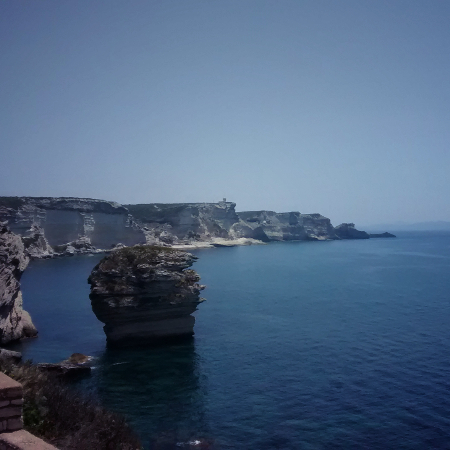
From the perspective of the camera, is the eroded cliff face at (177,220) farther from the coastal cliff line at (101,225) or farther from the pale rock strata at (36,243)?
the pale rock strata at (36,243)

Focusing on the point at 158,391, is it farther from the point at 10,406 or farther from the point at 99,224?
the point at 99,224

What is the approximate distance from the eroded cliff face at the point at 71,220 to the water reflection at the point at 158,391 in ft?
260

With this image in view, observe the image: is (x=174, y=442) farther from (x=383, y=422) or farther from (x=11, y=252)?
(x=11, y=252)

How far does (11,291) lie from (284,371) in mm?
23166

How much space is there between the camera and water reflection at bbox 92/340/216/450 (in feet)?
65.9

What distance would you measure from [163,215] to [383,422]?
141 metres

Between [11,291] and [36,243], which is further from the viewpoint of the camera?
[36,243]

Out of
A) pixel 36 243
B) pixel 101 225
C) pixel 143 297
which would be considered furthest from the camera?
pixel 101 225

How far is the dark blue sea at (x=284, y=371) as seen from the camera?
2014 centimetres

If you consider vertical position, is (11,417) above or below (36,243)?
below

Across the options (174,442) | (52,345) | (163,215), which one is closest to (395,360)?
(174,442)

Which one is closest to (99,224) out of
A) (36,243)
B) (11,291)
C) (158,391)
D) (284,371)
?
(36,243)

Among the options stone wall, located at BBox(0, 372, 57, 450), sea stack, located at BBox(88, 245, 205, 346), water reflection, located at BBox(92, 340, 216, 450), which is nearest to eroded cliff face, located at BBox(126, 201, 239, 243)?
sea stack, located at BBox(88, 245, 205, 346)

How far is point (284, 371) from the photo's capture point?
92.3 ft
